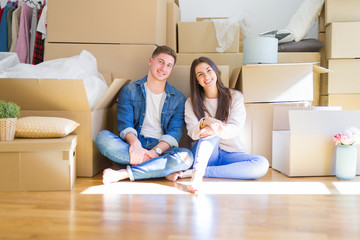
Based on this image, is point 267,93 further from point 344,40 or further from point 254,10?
point 254,10

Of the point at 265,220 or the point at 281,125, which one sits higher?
the point at 281,125

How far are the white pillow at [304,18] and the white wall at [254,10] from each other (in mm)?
458

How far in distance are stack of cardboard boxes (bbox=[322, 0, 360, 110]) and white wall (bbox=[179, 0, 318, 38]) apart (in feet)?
1.84

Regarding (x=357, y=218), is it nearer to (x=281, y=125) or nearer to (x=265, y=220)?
(x=265, y=220)

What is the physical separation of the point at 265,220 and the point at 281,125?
985 mm

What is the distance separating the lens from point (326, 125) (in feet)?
5.64

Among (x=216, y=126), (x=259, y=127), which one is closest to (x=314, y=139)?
(x=259, y=127)

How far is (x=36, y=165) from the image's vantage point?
1.46m

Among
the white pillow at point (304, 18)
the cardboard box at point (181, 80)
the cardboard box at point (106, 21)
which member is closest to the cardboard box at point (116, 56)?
the cardboard box at point (106, 21)

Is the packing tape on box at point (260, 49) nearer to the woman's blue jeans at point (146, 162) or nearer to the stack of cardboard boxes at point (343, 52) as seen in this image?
the stack of cardboard boxes at point (343, 52)

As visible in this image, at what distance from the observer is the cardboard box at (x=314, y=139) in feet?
5.61

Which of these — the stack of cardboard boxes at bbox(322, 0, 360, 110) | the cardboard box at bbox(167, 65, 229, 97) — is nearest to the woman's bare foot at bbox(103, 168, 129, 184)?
the cardboard box at bbox(167, 65, 229, 97)

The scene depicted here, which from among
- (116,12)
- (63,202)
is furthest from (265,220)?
(116,12)

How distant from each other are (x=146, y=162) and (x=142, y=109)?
0.35 m
